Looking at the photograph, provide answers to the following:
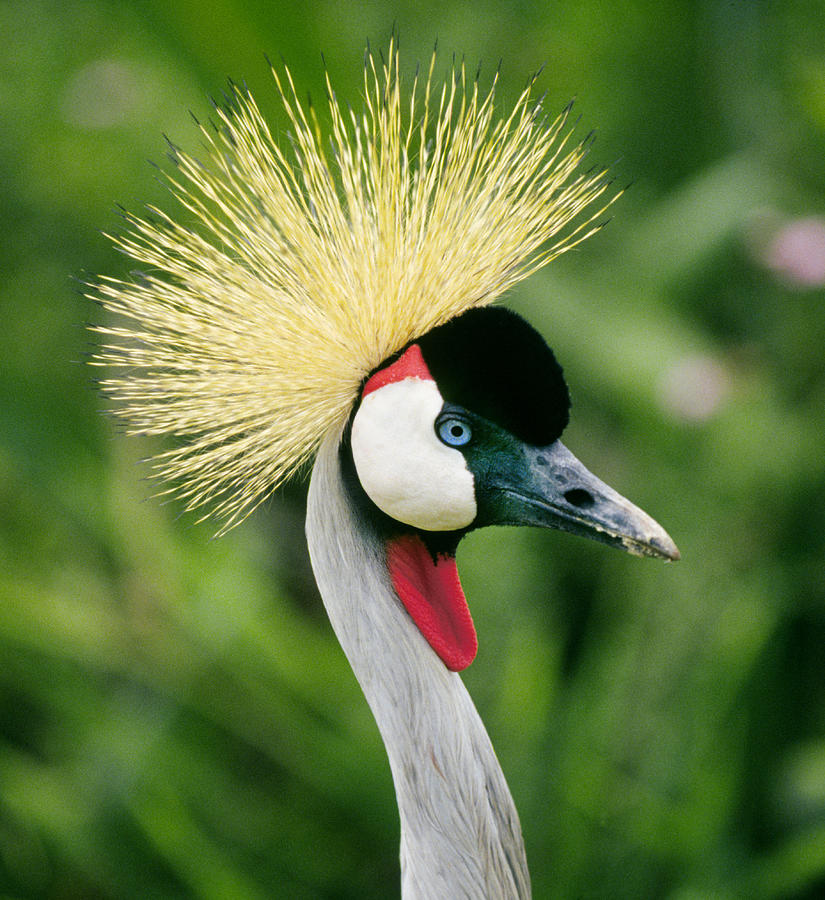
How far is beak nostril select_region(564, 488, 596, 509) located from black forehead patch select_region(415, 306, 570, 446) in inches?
1.6

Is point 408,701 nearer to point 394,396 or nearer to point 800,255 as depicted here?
point 394,396

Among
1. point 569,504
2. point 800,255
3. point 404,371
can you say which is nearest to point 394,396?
point 404,371

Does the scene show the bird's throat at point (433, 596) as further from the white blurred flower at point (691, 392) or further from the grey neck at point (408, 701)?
the white blurred flower at point (691, 392)

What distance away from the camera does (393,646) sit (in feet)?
2.43

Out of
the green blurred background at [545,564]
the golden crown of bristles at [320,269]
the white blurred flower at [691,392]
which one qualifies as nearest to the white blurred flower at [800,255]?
the green blurred background at [545,564]

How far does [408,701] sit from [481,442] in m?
0.21

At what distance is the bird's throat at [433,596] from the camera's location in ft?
2.49

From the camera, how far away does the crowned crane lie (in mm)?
712

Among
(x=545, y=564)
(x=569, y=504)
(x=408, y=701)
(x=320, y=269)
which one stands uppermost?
(x=320, y=269)

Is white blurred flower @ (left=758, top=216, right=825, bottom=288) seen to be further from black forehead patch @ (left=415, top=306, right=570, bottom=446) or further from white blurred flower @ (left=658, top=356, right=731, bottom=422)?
black forehead patch @ (left=415, top=306, right=570, bottom=446)

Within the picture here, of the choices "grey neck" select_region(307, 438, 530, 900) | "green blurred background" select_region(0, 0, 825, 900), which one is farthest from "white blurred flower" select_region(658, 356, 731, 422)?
"grey neck" select_region(307, 438, 530, 900)

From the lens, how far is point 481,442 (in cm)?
71

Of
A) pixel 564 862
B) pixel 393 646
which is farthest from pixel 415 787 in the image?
pixel 564 862

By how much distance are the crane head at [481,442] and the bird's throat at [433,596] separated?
0.11 ft
